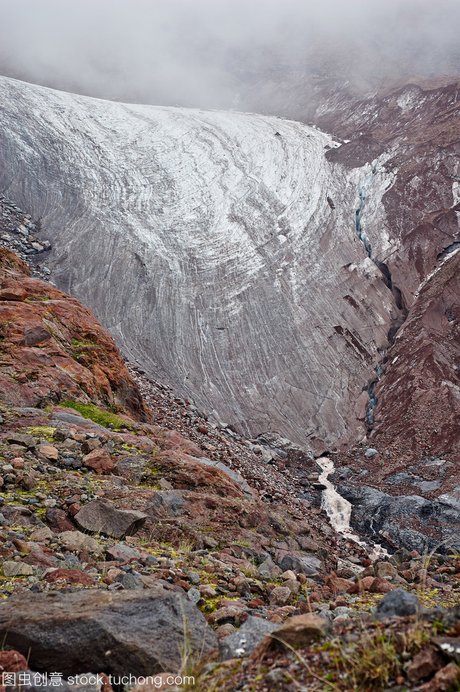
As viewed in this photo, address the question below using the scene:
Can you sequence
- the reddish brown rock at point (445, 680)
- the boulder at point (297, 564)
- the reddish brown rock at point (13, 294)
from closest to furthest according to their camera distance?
the reddish brown rock at point (445, 680) < the boulder at point (297, 564) < the reddish brown rock at point (13, 294)

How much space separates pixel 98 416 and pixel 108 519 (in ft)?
17.9

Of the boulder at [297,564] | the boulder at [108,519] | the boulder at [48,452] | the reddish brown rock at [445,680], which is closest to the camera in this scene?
the reddish brown rock at [445,680]

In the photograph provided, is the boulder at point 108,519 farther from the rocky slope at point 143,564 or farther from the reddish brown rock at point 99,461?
the reddish brown rock at point 99,461

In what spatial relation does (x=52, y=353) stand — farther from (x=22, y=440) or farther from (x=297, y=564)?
(x=297, y=564)

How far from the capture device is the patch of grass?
12.6 meters

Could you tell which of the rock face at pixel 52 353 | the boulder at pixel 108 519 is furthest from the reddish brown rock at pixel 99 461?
the rock face at pixel 52 353

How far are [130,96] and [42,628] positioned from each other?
233ft

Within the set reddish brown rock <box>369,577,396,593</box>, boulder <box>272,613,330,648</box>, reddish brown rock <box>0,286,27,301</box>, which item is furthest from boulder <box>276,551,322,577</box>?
reddish brown rock <box>0,286,27,301</box>

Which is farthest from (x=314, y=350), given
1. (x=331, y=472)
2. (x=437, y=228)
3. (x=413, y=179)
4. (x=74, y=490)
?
(x=74, y=490)

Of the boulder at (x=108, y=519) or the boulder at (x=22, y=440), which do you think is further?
the boulder at (x=22, y=440)

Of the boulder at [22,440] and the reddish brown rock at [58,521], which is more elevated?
the boulder at [22,440]

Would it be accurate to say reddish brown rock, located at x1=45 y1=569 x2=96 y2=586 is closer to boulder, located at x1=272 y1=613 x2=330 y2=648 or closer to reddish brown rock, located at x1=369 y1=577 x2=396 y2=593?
boulder, located at x1=272 y1=613 x2=330 y2=648

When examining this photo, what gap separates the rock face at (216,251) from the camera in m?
29.8

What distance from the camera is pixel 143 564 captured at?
6.50 metres
